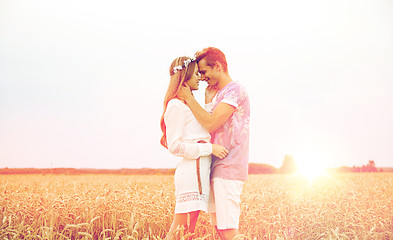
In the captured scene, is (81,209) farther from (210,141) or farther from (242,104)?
(242,104)

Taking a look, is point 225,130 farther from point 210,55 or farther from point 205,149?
point 210,55

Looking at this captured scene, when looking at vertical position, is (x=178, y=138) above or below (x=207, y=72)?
below

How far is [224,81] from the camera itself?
3701 millimetres

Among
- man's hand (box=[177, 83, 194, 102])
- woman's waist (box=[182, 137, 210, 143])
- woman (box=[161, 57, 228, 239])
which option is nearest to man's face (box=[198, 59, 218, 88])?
woman (box=[161, 57, 228, 239])

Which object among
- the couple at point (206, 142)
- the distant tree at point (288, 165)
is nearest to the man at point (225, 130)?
the couple at point (206, 142)

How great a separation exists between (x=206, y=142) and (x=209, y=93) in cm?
61

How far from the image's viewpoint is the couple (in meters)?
3.38

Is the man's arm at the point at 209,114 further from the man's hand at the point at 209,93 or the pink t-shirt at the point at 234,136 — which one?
the man's hand at the point at 209,93

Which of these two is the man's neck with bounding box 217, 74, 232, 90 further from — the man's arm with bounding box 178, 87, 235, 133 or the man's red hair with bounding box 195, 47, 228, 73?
the man's arm with bounding box 178, 87, 235, 133

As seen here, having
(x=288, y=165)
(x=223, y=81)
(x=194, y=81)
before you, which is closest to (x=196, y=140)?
(x=194, y=81)

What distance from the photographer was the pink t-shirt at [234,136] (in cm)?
347

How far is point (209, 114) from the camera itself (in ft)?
11.4

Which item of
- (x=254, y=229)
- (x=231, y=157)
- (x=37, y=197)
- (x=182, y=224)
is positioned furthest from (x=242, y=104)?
(x=37, y=197)

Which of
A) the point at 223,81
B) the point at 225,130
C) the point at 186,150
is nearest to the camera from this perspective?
the point at 186,150
